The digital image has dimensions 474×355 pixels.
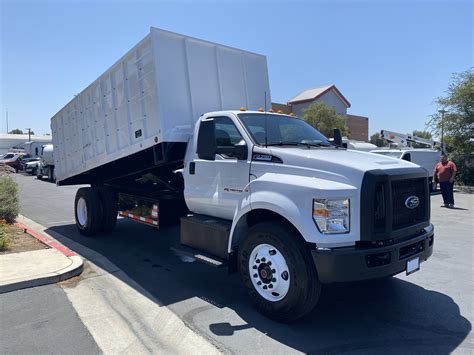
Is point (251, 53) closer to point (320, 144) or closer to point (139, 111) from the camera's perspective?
point (139, 111)

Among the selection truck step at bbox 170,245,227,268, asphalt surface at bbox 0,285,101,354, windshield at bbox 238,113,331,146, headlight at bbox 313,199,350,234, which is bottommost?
asphalt surface at bbox 0,285,101,354

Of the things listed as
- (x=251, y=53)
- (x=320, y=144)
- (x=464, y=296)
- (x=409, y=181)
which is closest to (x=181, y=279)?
(x=320, y=144)

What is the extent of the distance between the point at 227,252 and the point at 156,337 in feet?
4.40

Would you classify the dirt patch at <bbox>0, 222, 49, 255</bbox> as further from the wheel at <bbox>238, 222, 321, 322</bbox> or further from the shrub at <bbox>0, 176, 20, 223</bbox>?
the wheel at <bbox>238, 222, 321, 322</bbox>

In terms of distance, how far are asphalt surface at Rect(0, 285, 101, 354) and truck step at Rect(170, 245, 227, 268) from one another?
152 cm

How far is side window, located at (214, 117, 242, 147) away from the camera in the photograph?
506 cm

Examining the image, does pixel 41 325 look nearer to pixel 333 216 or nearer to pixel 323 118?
pixel 333 216

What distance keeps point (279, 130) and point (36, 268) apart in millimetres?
3966

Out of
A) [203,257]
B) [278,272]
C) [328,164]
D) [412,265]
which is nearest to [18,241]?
[203,257]

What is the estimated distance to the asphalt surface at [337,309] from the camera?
3.72 metres

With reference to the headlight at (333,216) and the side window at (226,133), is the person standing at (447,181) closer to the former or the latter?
the side window at (226,133)

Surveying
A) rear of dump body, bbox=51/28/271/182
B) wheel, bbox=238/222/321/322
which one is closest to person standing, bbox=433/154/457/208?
rear of dump body, bbox=51/28/271/182

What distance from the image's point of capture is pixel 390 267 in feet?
12.5

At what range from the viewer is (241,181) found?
188 inches
